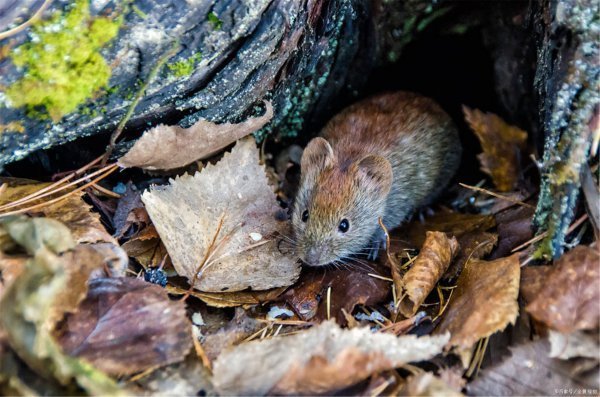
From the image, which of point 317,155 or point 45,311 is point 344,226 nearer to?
point 317,155

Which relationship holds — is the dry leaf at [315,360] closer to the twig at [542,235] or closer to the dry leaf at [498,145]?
the twig at [542,235]

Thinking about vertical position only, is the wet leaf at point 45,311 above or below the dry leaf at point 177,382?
above

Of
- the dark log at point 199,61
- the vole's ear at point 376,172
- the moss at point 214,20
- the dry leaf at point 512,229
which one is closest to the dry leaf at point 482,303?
the dry leaf at point 512,229

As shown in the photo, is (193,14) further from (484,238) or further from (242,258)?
(484,238)

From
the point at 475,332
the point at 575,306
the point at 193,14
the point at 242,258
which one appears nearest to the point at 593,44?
the point at 575,306

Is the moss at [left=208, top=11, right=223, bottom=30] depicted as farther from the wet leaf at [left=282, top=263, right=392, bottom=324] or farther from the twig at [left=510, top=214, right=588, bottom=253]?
the twig at [left=510, top=214, right=588, bottom=253]

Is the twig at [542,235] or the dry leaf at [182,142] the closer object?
the twig at [542,235]
